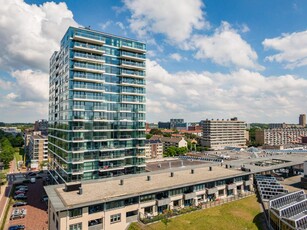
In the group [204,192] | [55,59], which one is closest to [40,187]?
[55,59]

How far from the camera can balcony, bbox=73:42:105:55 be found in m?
68.9

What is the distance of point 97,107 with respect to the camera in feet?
235

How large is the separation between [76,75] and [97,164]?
27.4 m

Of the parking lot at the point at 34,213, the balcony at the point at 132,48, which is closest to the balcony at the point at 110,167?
the parking lot at the point at 34,213

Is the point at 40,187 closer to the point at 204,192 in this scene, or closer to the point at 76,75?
the point at 76,75

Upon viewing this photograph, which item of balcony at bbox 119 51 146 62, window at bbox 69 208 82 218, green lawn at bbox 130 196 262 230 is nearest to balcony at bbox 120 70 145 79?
balcony at bbox 119 51 146 62

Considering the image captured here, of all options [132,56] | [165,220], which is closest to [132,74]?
[132,56]

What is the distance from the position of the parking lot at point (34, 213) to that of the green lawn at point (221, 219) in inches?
1098

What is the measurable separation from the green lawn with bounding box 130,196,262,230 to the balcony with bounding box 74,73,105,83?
140ft

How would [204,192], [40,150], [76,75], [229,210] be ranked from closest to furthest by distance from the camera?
1. [229,210]
2. [204,192]
3. [76,75]
4. [40,150]

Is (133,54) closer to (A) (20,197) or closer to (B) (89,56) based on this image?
(B) (89,56)

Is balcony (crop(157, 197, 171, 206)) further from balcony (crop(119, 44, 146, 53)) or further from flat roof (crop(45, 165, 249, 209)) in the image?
balcony (crop(119, 44, 146, 53))

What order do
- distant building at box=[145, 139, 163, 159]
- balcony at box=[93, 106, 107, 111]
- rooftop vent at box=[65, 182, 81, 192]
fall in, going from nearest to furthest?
rooftop vent at box=[65, 182, 81, 192]
balcony at box=[93, 106, 107, 111]
distant building at box=[145, 139, 163, 159]

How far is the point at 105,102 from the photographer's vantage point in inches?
2908
